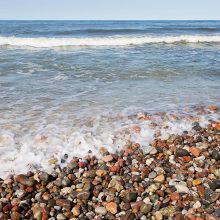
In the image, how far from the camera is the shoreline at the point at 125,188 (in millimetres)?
3949

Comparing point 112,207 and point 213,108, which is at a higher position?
point 213,108

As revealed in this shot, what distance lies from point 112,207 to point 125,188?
497 mm

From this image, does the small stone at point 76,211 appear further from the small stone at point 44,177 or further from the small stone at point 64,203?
the small stone at point 44,177

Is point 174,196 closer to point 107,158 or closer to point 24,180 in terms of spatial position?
point 107,158

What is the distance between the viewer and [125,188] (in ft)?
14.6

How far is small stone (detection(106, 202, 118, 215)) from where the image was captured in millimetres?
3975

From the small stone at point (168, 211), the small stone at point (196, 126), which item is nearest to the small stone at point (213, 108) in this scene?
the small stone at point (196, 126)

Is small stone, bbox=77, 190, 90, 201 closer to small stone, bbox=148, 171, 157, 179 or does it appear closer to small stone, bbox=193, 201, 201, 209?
small stone, bbox=148, 171, 157, 179

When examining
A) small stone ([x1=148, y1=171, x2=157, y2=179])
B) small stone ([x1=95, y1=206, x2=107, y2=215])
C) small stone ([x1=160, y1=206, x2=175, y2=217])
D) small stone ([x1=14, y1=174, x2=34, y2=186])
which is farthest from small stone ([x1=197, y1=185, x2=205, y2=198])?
small stone ([x1=14, y1=174, x2=34, y2=186])

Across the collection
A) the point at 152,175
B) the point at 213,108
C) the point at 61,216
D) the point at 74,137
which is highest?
the point at 213,108

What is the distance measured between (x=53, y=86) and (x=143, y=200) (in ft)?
19.6

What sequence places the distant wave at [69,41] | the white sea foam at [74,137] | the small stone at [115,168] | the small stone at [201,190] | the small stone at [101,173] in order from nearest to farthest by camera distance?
1. the small stone at [201,190]
2. the small stone at [101,173]
3. the small stone at [115,168]
4. the white sea foam at [74,137]
5. the distant wave at [69,41]

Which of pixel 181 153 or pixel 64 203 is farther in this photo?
pixel 181 153

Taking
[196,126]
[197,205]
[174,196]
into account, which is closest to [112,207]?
[174,196]
